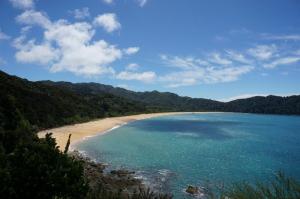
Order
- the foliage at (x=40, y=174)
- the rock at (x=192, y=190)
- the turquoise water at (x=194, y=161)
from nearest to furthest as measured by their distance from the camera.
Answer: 1. the foliage at (x=40, y=174)
2. the rock at (x=192, y=190)
3. the turquoise water at (x=194, y=161)

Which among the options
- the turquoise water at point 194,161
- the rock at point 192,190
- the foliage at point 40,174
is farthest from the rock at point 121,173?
the foliage at point 40,174

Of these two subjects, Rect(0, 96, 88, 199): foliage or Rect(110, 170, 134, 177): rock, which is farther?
Rect(110, 170, 134, 177): rock

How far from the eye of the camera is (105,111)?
12025 cm

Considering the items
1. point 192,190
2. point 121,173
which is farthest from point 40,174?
point 121,173

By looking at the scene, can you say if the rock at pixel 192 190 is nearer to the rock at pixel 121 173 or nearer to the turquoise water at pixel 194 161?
the turquoise water at pixel 194 161

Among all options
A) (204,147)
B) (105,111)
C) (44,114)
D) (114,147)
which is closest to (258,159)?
(204,147)

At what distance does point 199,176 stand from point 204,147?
22.1m

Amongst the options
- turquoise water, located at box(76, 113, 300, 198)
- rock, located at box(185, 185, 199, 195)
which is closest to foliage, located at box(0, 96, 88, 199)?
turquoise water, located at box(76, 113, 300, 198)

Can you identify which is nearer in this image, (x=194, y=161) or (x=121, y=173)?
(x=121, y=173)

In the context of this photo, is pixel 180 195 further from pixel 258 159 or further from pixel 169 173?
pixel 258 159

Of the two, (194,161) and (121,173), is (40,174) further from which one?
(194,161)

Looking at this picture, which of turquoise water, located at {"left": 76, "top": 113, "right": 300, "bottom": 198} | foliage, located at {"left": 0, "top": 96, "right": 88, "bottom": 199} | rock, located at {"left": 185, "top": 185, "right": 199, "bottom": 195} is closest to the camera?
foliage, located at {"left": 0, "top": 96, "right": 88, "bottom": 199}

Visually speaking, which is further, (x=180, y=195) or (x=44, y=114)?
(x=44, y=114)

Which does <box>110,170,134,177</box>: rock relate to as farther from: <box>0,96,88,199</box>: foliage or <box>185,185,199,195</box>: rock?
<box>0,96,88,199</box>: foliage
